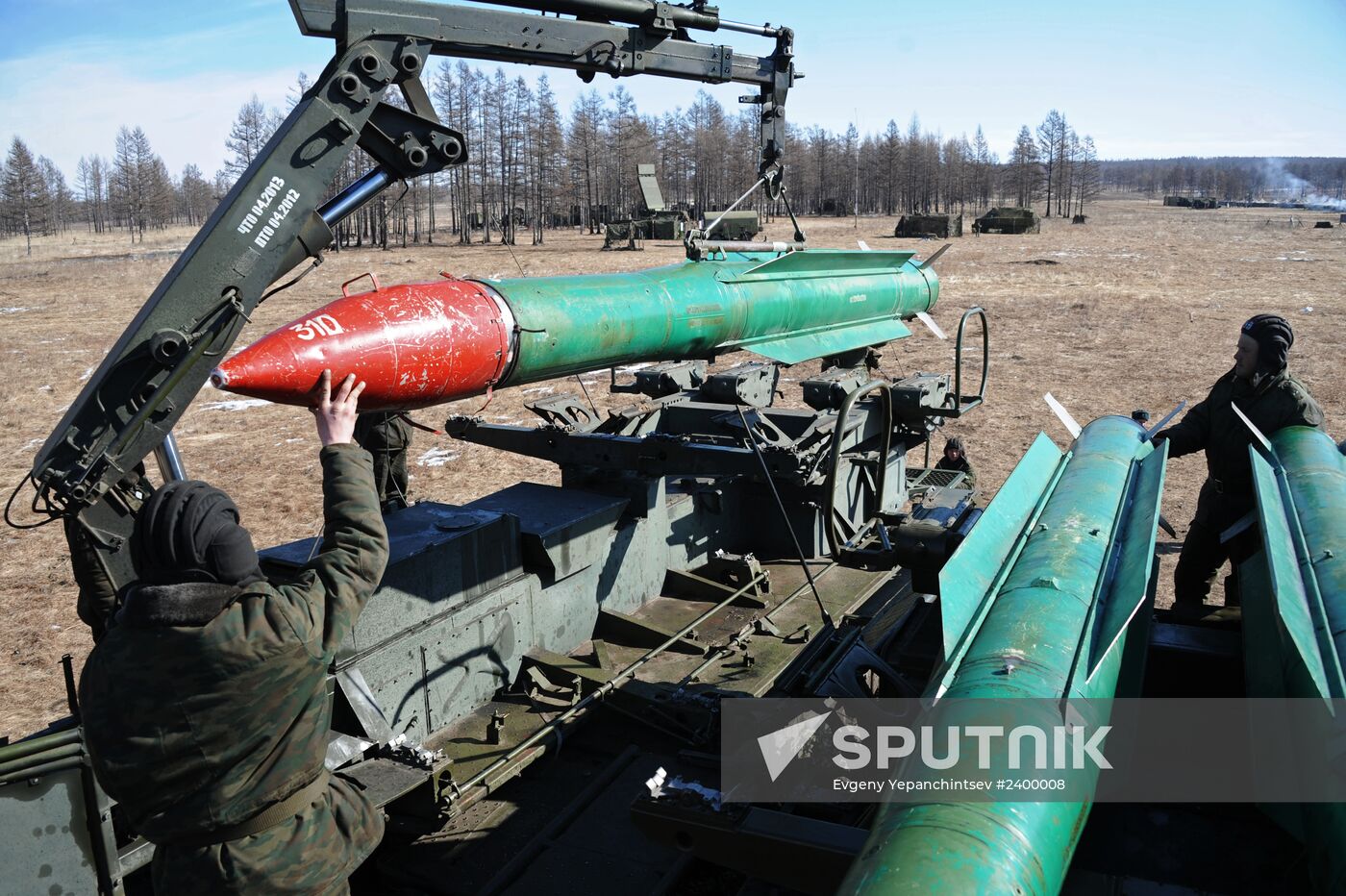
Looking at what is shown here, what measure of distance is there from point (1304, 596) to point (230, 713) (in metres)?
4.17

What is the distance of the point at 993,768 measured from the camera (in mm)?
3332

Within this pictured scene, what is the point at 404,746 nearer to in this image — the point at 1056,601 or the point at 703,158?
the point at 1056,601

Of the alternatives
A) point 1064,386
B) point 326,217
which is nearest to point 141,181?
point 1064,386

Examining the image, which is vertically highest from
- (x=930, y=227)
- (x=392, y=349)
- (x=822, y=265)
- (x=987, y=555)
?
(x=930, y=227)

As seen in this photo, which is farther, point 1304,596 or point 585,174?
point 585,174

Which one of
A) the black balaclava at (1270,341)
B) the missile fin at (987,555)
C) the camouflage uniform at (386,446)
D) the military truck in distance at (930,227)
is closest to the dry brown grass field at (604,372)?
the camouflage uniform at (386,446)

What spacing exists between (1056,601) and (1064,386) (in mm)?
13127

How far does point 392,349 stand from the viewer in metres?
4.64

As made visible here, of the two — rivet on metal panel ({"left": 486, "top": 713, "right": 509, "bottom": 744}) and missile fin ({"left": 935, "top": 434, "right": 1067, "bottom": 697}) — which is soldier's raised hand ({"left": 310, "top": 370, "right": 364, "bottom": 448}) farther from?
missile fin ({"left": 935, "top": 434, "right": 1067, "bottom": 697})

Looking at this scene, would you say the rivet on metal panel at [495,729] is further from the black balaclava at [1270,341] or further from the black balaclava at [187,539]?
the black balaclava at [1270,341]

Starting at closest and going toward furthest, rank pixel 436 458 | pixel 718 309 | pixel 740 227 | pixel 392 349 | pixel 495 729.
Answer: pixel 392 349
pixel 495 729
pixel 718 309
pixel 436 458
pixel 740 227

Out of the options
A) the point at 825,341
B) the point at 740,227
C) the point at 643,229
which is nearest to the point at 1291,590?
the point at 825,341

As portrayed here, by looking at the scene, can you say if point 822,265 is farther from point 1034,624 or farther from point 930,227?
point 930,227

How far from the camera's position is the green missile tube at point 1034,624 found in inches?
117
